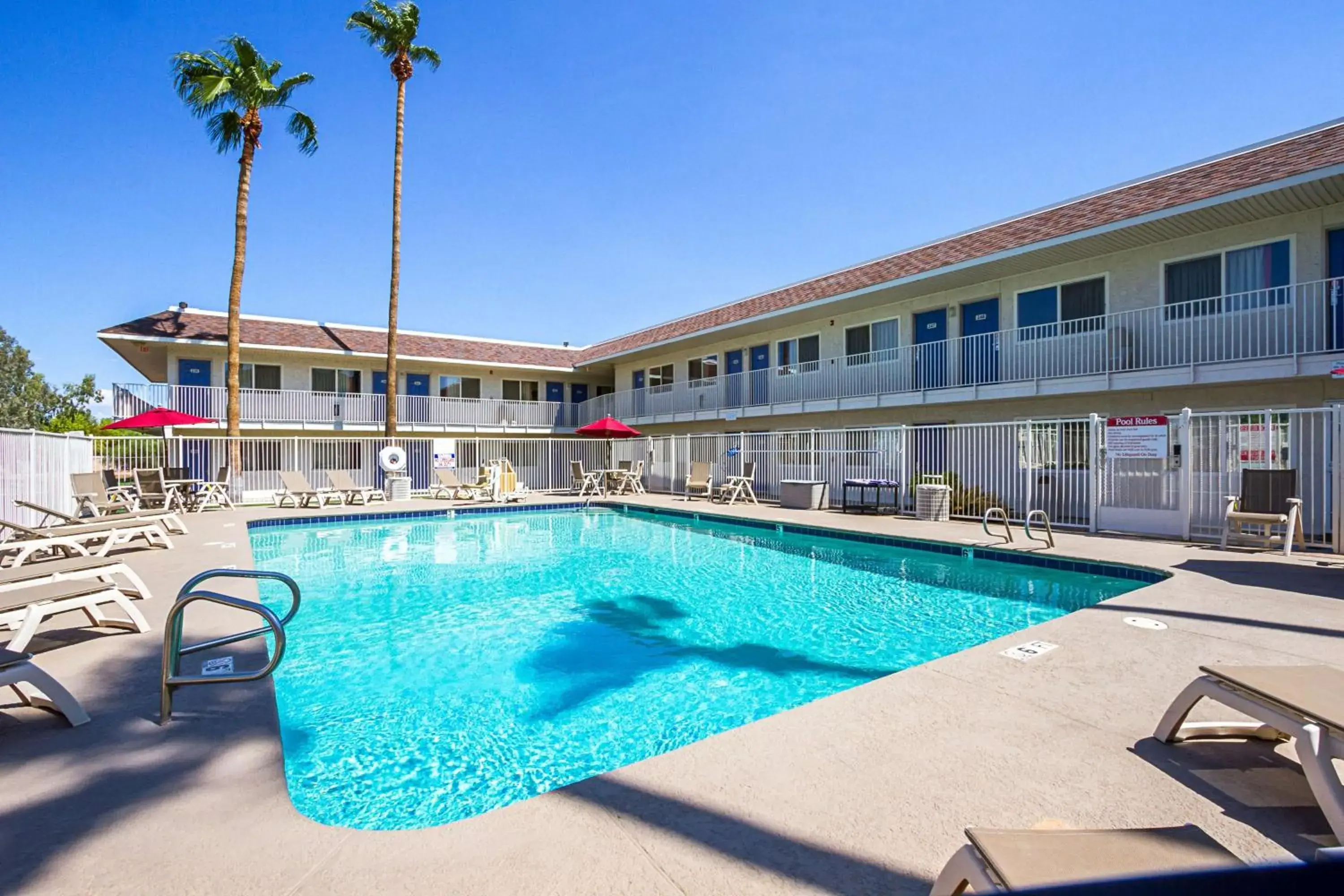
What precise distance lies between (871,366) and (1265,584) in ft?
38.5

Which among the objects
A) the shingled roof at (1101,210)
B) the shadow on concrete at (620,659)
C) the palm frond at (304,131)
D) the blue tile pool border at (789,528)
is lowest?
the shadow on concrete at (620,659)

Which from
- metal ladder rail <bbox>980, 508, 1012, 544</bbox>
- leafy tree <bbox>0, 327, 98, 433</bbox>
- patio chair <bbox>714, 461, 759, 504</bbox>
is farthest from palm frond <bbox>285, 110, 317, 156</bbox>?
leafy tree <bbox>0, 327, 98, 433</bbox>

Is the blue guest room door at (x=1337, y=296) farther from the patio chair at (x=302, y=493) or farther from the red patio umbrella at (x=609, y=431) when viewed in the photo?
the patio chair at (x=302, y=493)

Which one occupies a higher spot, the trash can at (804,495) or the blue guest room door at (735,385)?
the blue guest room door at (735,385)

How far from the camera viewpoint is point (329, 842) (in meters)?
2.11

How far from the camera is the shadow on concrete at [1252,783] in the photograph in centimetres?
213

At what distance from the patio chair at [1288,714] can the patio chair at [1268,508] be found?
22.2 ft

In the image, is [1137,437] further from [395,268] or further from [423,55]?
[423,55]

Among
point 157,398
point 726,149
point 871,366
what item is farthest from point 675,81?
point 157,398

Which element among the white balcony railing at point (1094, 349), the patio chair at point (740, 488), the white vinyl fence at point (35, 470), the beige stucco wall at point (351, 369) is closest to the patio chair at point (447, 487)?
the beige stucco wall at point (351, 369)

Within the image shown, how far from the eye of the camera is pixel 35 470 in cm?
938

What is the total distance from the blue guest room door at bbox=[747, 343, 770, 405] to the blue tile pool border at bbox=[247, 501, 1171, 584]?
6.76m

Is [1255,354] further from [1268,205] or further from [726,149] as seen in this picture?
[726,149]

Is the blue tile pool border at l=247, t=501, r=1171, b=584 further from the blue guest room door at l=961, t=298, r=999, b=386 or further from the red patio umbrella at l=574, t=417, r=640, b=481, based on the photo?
the blue guest room door at l=961, t=298, r=999, b=386
